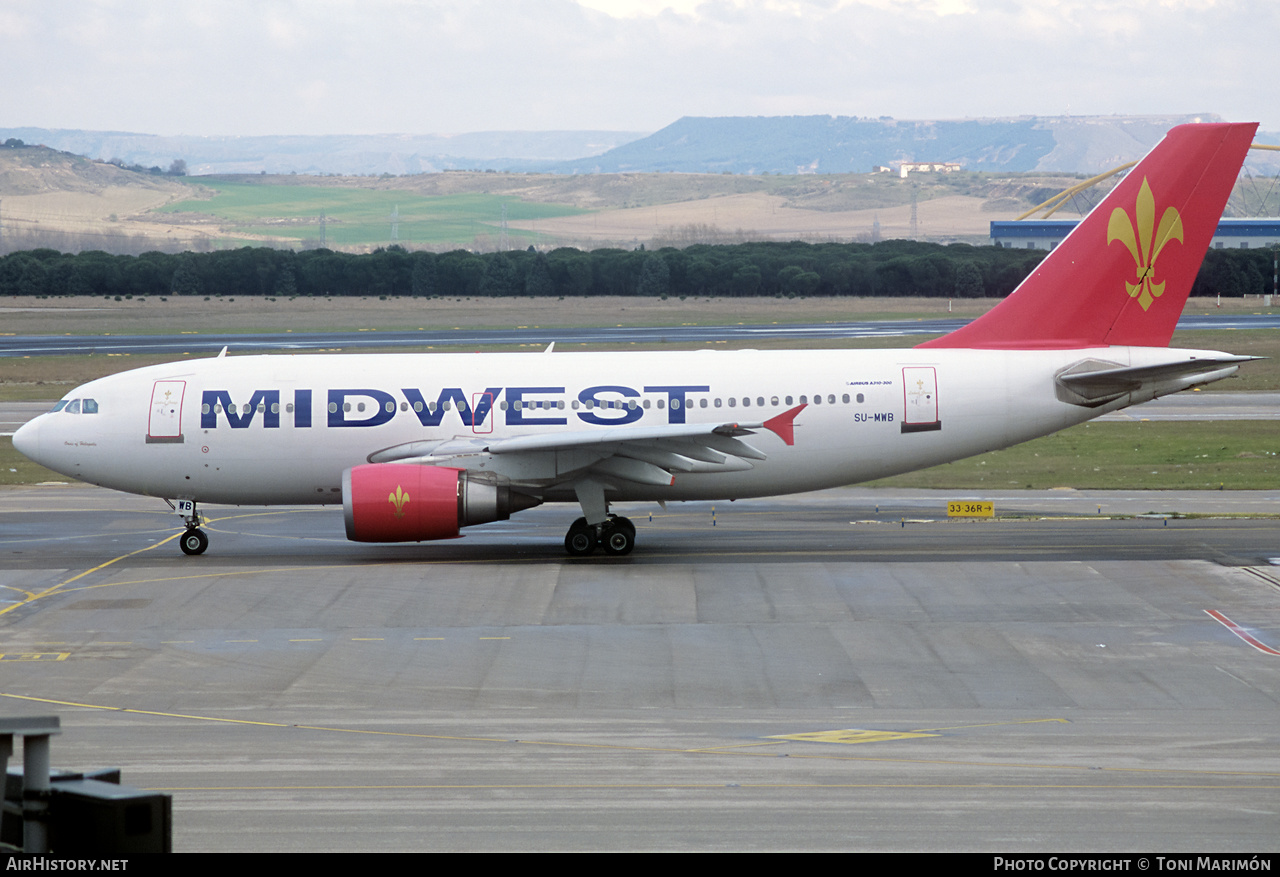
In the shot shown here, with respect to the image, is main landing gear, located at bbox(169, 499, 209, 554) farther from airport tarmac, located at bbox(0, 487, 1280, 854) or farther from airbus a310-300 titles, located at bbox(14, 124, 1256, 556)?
airport tarmac, located at bbox(0, 487, 1280, 854)

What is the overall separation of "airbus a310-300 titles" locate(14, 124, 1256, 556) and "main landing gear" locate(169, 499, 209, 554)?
6 cm

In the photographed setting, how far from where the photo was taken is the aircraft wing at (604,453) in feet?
91.5

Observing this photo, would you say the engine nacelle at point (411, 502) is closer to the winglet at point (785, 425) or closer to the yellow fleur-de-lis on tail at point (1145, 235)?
the winglet at point (785, 425)

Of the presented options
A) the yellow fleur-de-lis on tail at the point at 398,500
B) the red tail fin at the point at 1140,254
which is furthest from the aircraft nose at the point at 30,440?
the red tail fin at the point at 1140,254

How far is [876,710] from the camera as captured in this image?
17.9m

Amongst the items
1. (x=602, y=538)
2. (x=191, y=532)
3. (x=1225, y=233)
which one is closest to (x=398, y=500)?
(x=602, y=538)

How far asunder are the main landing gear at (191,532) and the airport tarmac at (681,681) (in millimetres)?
672

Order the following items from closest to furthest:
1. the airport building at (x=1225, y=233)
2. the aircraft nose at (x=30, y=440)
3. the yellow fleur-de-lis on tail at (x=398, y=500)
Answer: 1. the yellow fleur-de-lis on tail at (x=398, y=500)
2. the aircraft nose at (x=30, y=440)
3. the airport building at (x=1225, y=233)

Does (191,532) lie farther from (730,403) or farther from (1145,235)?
(1145,235)

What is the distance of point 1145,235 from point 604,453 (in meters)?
13.1

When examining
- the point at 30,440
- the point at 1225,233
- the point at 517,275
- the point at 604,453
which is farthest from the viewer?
the point at 1225,233

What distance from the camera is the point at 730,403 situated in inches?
1169

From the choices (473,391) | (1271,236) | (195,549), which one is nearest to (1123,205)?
(473,391)
